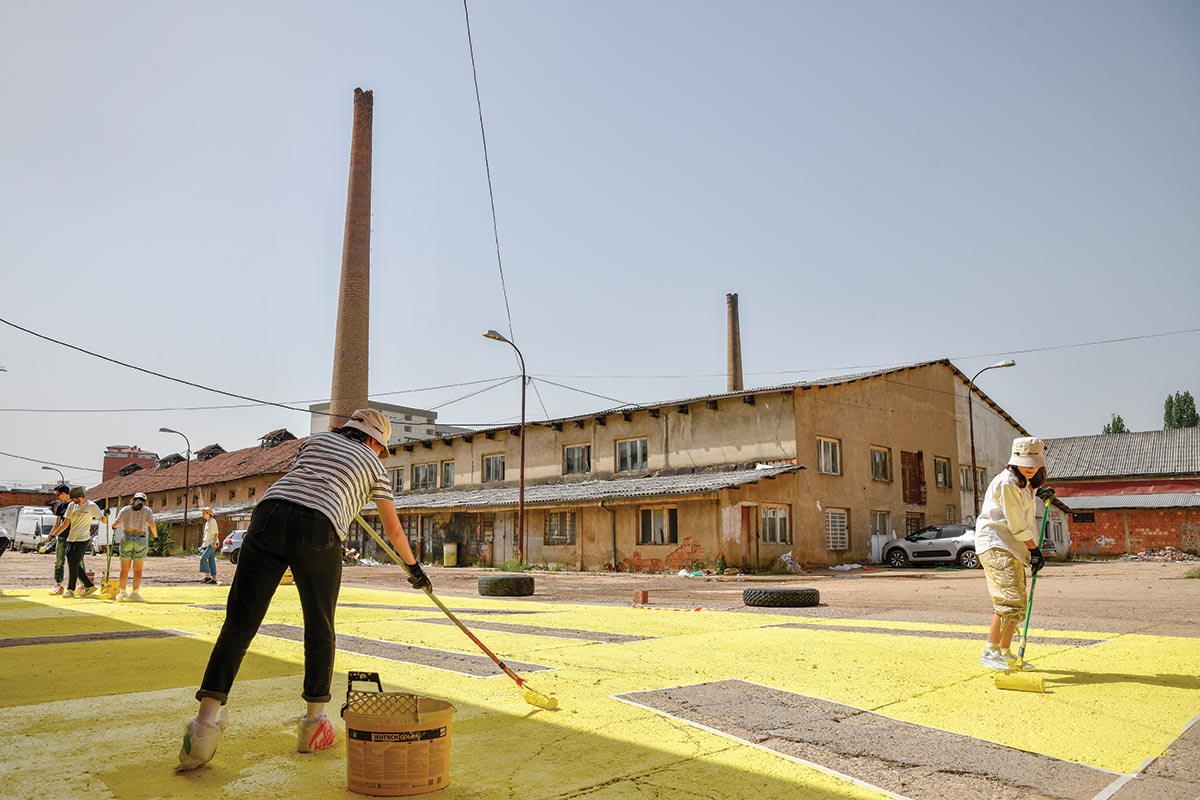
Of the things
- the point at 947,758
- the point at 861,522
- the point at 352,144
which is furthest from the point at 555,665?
the point at 352,144

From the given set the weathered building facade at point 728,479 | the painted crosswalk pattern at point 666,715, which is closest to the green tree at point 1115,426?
the weathered building facade at point 728,479

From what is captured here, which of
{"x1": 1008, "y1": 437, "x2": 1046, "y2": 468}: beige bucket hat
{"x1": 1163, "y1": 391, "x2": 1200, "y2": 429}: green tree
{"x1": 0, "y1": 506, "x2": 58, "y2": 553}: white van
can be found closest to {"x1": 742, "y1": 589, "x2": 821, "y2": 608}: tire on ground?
{"x1": 1008, "y1": 437, "x2": 1046, "y2": 468}: beige bucket hat

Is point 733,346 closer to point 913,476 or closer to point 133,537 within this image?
point 913,476

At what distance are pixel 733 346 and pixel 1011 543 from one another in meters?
39.7

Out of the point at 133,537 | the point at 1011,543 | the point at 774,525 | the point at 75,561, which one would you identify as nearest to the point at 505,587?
the point at 133,537

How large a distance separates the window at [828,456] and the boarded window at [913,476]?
466cm

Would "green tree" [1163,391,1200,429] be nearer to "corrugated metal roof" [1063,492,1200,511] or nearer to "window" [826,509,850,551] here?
"corrugated metal roof" [1063,492,1200,511]

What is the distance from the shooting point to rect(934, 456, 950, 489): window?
36.8 m

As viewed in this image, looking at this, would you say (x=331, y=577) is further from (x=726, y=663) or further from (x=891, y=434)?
(x=891, y=434)

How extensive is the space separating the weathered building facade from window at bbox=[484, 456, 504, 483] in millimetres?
55

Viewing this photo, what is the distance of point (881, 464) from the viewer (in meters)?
33.4

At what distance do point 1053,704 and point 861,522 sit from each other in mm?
27950

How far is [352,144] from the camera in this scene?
1446 inches

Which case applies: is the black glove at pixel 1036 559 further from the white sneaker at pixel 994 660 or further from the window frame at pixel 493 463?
the window frame at pixel 493 463
